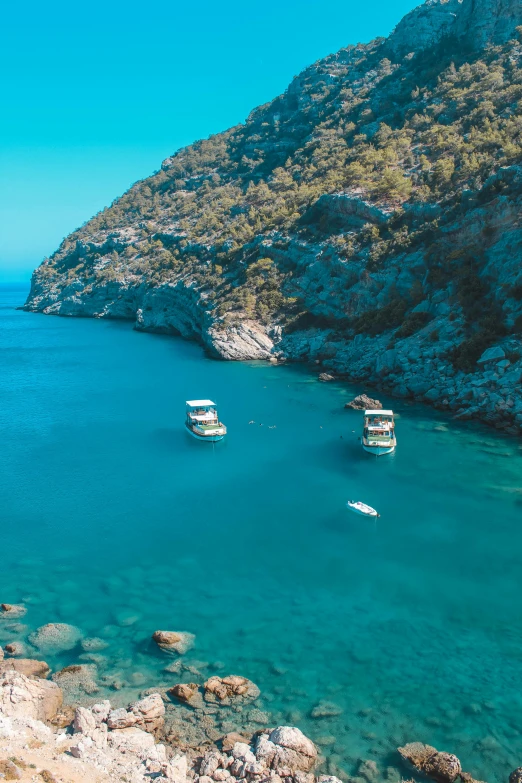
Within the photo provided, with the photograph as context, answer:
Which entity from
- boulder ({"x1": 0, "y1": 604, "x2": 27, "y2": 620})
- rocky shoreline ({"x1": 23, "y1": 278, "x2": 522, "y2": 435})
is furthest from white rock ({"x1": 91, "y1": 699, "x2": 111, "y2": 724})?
rocky shoreline ({"x1": 23, "y1": 278, "x2": 522, "y2": 435})

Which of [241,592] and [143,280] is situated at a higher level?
[143,280]

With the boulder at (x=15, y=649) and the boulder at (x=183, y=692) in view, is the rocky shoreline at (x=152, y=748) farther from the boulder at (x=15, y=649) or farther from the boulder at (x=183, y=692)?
the boulder at (x=15, y=649)

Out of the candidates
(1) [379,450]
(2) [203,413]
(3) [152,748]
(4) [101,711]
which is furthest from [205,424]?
(3) [152,748]

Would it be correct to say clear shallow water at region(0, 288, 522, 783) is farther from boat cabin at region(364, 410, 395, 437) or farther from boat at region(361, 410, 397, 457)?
boat cabin at region(364, 410, 395, 437)

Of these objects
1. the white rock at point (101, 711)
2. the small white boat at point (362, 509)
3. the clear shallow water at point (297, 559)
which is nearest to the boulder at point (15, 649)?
the clear shallow water at point (297, 559)

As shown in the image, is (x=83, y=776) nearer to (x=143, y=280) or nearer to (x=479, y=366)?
(x=479, y=366)

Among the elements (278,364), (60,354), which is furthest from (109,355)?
(278,364)
